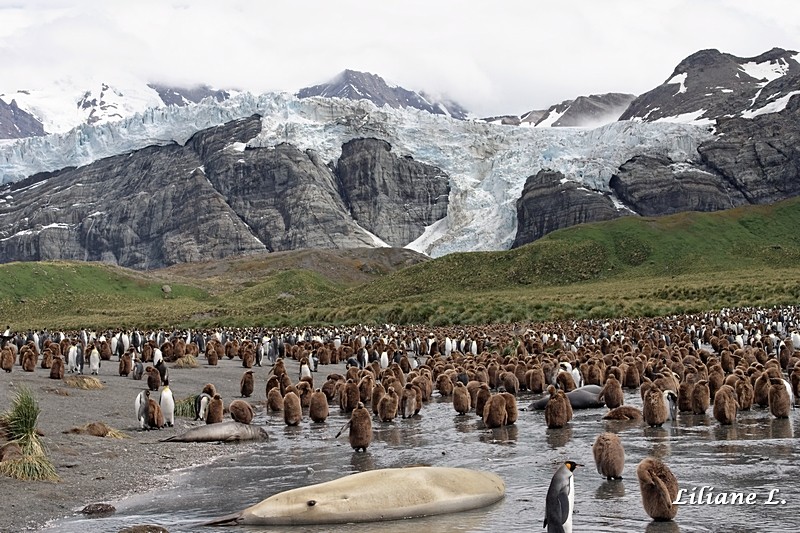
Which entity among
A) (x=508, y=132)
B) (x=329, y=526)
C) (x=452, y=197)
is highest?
(x=508, y=132)

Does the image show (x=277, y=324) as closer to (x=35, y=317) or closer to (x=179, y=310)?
(x=179, y=310)

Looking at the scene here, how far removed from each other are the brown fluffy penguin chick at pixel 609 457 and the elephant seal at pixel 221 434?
20.1 ft

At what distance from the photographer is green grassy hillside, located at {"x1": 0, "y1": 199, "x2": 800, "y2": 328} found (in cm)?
5494

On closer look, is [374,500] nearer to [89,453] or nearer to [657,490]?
[657,490]

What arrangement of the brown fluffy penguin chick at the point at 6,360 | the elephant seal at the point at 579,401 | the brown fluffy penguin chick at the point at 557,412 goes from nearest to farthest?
1. the brown fluffy penguin chick at the point at 557,412
2. the elephant seal at the point at 579,401
3. the brown fluffy penguin chick at the point at 6,360

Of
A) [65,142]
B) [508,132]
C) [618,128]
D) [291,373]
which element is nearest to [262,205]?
[65,142]

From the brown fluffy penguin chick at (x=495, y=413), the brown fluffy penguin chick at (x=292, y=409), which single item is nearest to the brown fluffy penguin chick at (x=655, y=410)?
the brown fluffy penguin chick at (x=495, y=413)

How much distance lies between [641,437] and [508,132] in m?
137

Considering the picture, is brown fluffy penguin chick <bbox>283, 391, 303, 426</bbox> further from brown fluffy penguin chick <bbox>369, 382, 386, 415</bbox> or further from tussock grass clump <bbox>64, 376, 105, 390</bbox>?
tussock grass clump <bbox>64, 376, 105, 390</bbox>

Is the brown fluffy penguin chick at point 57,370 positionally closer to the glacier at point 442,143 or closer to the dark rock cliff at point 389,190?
the glacier at point 442,143

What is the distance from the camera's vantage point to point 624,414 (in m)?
14.2

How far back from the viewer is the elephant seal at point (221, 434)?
13648 mm

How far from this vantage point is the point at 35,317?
66688mm

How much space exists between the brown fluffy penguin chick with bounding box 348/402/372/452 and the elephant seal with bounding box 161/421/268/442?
2.17 metres
